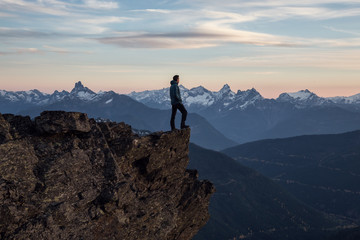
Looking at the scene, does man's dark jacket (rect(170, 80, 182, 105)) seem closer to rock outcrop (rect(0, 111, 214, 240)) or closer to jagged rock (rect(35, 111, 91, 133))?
rock outcrop (rect(0, 111, 214, 240))

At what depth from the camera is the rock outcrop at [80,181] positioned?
31062 millimetres

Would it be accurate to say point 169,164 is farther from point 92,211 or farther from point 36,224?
point 36,224

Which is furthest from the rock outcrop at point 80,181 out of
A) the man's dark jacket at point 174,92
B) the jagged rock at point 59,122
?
the man's dark jacket at point 174,92

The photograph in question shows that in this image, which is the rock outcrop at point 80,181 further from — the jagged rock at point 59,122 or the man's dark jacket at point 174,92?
the man's dark jacket at point 174,92

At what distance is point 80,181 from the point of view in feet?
117

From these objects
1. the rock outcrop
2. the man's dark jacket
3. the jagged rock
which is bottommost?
the rock outcrop

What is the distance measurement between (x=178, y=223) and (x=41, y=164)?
69.4ft

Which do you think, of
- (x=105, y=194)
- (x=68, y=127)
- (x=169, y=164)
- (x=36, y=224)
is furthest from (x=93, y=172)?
(x=169, y=164)

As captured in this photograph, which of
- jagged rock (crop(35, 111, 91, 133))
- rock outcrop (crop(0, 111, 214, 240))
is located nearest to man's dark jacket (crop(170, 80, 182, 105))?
rock outcrop (crop(0, 111, 214, 240))

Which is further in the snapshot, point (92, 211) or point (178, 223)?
point (178, 223)

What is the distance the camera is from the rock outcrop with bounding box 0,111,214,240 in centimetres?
3106

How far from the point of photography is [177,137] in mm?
50031

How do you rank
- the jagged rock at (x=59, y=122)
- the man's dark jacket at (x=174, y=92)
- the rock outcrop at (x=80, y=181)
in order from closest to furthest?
the rock outcrop at (x=80, y=181) < the jagged rock at (x=59, y=122) < the man's dark jacket at (x=174, y=92)

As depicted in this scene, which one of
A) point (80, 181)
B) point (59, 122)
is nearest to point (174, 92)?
point (59, 122)
